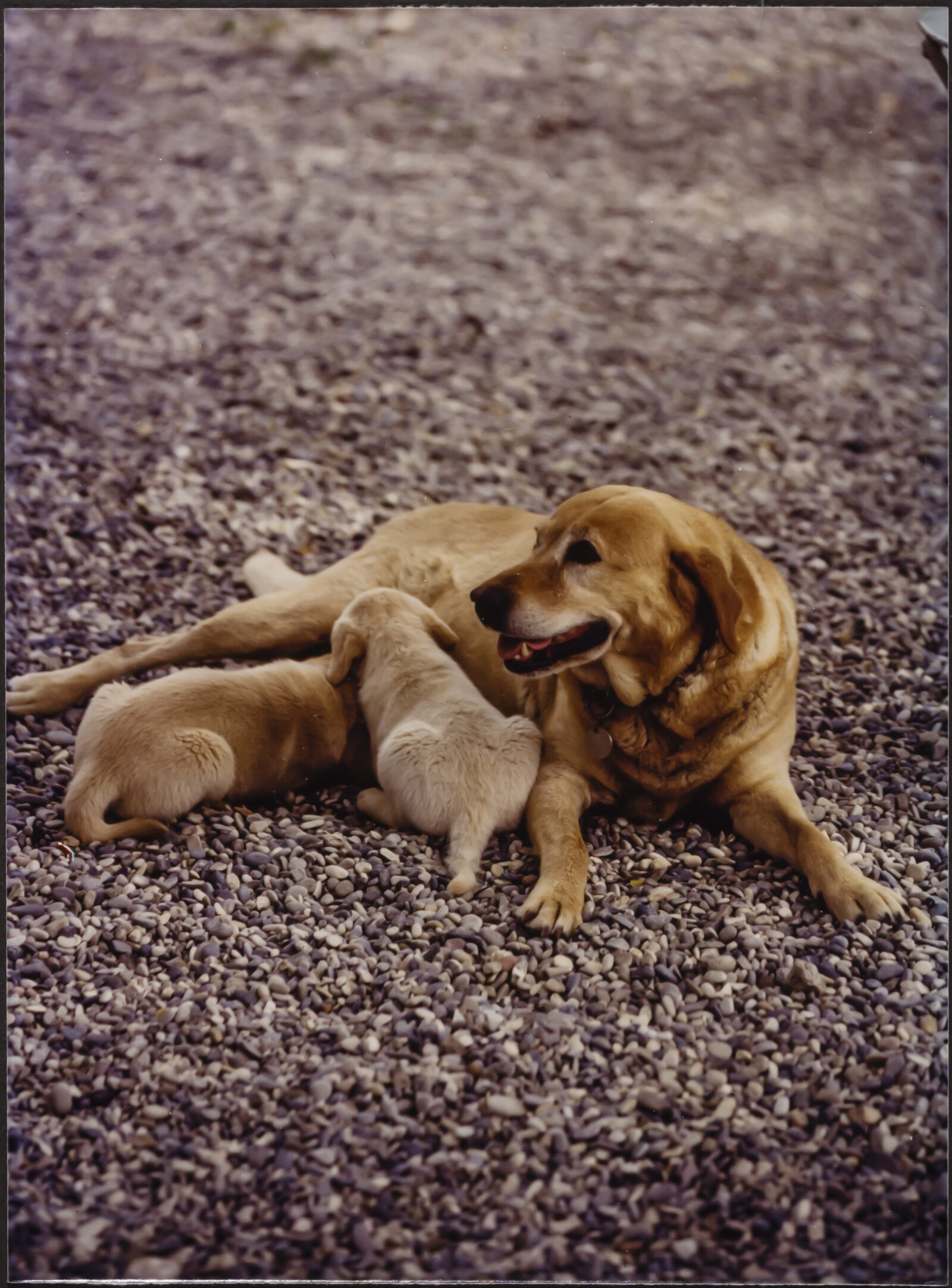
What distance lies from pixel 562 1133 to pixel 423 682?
1549 millimetres

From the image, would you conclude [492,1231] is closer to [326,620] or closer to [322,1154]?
[322,1154]

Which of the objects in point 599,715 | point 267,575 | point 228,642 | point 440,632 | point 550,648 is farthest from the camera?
point 267,575

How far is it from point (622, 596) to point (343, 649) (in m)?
1.04

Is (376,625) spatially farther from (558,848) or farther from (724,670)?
(724,670)

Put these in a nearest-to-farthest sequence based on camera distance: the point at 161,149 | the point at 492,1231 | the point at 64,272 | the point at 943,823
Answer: the point at 492,1231 < the point at 943,823 < the point at 64,272 < the point at 161,149

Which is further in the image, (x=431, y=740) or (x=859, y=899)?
(x=431, y=740)

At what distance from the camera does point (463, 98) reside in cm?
933

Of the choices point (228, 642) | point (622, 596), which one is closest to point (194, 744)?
point (228, 642)

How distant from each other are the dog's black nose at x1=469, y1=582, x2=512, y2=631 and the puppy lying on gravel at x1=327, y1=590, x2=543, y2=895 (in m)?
0.40

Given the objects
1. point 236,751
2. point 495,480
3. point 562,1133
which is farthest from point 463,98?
point 562,1133

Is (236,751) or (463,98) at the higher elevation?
(463,98)

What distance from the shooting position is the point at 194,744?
→ 3557mm

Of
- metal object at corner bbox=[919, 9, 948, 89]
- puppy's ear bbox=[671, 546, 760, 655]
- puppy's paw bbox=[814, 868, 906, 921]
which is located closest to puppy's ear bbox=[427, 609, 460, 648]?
puppy's ear bbox=[671, 546, 760, 655]

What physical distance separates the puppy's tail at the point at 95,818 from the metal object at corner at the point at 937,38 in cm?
356
